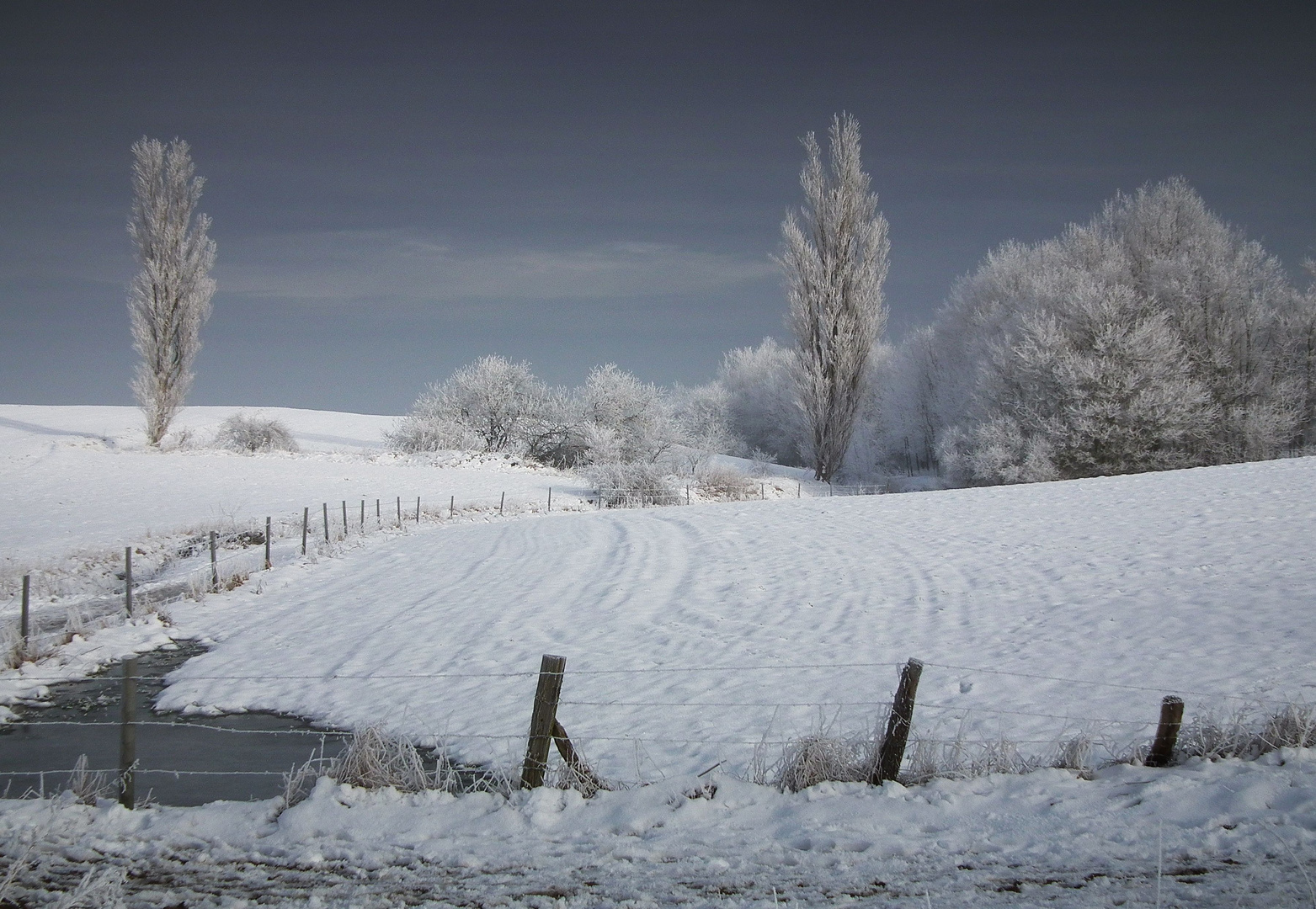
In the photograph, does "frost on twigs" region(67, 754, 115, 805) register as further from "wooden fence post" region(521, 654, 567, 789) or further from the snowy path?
"wooden fence post" region(521, 654, 567, 789)

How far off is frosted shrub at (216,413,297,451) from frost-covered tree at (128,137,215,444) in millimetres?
3065

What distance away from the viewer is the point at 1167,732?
482cm

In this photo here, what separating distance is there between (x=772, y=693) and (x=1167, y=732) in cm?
382

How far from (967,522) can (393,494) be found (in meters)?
18.4

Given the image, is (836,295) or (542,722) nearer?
(542,722)

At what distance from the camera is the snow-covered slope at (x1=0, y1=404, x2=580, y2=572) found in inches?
789

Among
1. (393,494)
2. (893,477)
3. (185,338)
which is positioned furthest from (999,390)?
(185,338)

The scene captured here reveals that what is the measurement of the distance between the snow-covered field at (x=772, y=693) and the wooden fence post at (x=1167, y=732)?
21 cm

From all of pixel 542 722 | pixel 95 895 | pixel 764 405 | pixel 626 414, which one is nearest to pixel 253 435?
pixel 626 414

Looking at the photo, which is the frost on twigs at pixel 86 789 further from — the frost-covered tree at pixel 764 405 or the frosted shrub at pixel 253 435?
the frost-covered tree at pixel 764 405

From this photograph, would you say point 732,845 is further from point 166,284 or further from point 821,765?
point 166,284

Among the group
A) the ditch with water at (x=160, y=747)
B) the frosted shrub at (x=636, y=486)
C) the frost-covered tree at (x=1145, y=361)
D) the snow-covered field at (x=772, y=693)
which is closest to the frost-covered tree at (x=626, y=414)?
the frosted shrub at (x=636, y=486)

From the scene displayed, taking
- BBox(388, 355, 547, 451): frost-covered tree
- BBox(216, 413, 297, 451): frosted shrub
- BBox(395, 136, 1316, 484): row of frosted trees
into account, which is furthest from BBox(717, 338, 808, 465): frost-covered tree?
BBox(216, 413, 297, 451): frosted shrub

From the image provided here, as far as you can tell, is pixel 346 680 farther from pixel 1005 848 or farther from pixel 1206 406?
pixel 1206 406
